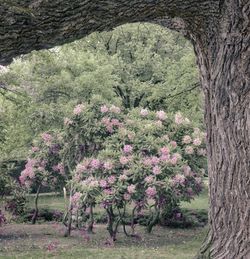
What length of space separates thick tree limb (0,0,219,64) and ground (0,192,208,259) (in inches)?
188

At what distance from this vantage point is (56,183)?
473 inches

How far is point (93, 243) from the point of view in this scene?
9727 millimetres

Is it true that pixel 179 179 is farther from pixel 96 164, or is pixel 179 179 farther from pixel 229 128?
pixel 229 128

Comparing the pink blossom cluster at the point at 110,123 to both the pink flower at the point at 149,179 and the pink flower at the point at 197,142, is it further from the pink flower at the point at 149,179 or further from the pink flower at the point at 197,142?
the pink flower at the point at 197,142

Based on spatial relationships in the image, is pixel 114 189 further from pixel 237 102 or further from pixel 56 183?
pixel 237 102

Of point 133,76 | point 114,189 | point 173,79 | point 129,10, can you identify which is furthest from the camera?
point 133,76

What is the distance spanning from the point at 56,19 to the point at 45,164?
28.4ft

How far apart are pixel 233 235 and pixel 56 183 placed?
7.33 meters

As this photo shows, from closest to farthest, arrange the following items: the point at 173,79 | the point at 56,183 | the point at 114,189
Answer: the point at 114,189, the point at 56,183, the point at 173,79

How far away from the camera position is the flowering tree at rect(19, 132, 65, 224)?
1136cm

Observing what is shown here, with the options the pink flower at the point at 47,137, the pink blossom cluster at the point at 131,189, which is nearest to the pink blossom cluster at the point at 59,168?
the pink flower at the point at 47,137

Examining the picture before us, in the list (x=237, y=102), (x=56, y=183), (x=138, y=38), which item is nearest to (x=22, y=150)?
(x=56, y=183)

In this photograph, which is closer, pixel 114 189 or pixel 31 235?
pixel 114 189

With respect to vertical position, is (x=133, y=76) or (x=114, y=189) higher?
(x=133, y=76)
